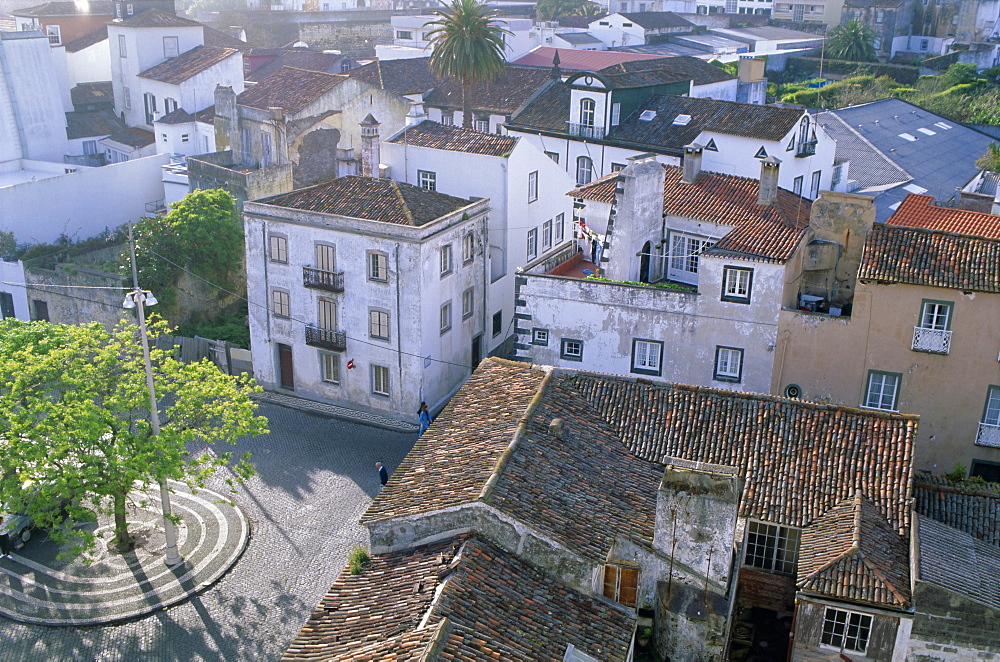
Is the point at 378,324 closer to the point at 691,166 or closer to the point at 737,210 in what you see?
the point at 691,166

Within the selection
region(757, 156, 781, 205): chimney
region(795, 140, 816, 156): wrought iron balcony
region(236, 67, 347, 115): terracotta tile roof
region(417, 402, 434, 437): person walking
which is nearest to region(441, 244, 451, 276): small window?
region(417, 402, 434, 437): person walking

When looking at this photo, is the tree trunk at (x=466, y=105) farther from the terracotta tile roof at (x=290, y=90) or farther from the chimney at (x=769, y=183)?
the chimney at (x=769, y=183)

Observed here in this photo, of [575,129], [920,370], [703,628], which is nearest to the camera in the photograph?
[703,628]

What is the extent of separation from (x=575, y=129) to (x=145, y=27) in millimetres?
33844

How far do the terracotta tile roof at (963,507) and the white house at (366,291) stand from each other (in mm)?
20183

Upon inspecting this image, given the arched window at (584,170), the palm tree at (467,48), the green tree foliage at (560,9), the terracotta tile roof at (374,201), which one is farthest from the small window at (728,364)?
the green tree foliage at (560,9)

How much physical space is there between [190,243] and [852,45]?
78.6 metres

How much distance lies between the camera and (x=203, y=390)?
3105 cm

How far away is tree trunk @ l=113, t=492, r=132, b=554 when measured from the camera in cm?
3045

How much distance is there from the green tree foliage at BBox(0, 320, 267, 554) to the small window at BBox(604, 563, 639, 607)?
13.5 metres

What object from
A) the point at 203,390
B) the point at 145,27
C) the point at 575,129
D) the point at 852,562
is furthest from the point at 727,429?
the point at 145,27

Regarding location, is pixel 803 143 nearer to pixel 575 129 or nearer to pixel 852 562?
pixel 575 129

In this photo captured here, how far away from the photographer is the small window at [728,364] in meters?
35.2

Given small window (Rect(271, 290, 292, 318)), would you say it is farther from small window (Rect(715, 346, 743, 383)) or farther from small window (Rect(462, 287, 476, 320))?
small window (Rect(715, 346, 743, 383))
